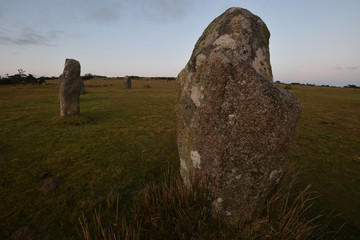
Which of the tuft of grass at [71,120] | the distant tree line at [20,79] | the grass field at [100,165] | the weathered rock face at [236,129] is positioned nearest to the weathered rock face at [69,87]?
the tuft of grass at [71,120]

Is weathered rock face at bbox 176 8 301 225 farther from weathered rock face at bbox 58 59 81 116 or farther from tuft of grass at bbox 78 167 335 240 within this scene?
weathered rock face at bbox 58 59 81 116

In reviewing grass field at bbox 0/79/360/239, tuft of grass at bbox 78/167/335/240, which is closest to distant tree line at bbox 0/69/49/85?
grass field at bbox 0/79/360/239

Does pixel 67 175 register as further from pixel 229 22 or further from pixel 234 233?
pixel 229 22

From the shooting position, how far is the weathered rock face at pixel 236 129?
2455mm

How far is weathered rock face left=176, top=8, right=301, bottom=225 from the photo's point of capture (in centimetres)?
246

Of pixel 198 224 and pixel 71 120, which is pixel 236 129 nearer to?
pixel 198 224

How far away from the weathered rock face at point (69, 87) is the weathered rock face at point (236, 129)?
8.48 m

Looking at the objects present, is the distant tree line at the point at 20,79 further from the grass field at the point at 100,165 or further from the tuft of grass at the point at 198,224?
the tuft of grass at the point at 198,224

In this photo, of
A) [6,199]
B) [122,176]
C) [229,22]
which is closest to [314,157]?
[229,22]

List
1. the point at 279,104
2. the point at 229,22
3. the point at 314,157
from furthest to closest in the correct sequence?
the point at 314,157 → the point at 229,22 → the point at 279,104

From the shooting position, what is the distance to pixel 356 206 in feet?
13.5

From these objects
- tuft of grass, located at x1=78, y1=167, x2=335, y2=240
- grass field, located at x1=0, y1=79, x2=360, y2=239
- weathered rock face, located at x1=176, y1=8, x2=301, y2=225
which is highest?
weathered rock face, located at x1=176, y1=8, x2=301, y2=225

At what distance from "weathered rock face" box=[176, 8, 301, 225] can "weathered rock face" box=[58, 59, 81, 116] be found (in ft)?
27.8

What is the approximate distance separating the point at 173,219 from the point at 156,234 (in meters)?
0.29
